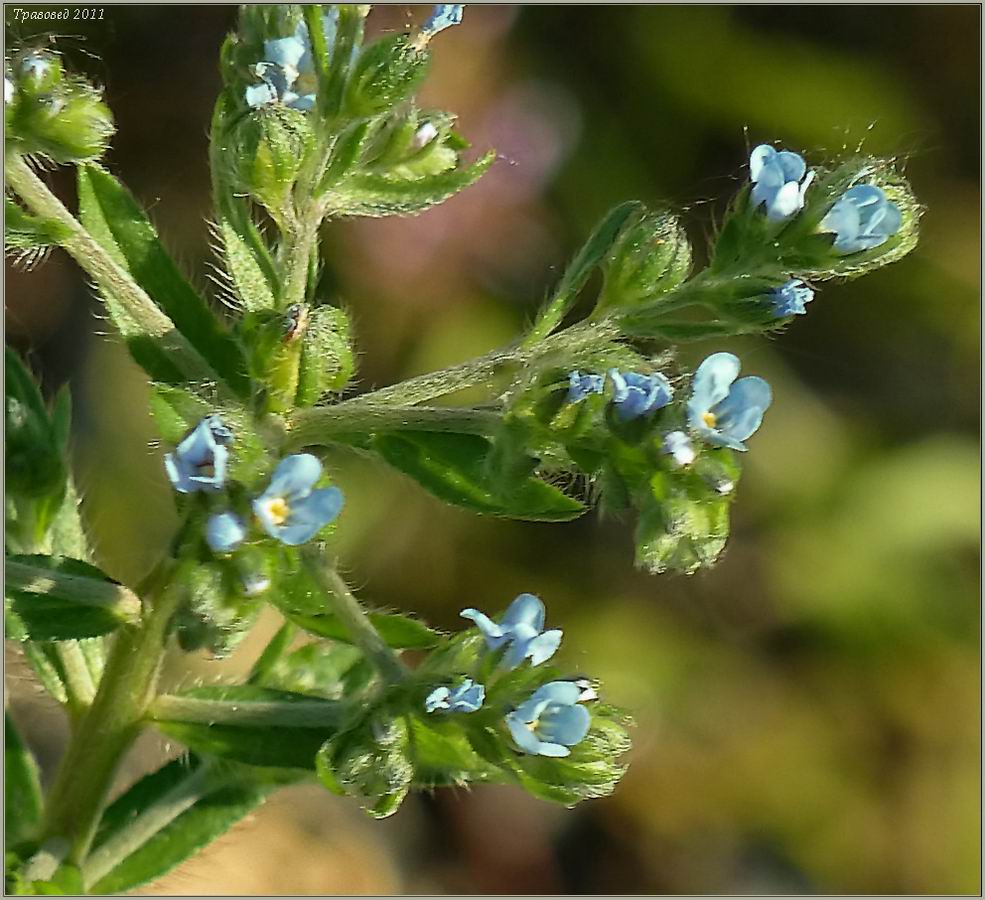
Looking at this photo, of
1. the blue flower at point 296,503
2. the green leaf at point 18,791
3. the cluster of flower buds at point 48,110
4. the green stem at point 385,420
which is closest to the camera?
the blue flower at point 296,503

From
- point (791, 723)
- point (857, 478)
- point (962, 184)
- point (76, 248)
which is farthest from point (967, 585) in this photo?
point (76, 248)

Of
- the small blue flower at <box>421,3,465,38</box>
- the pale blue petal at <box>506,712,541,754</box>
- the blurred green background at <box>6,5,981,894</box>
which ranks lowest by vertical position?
the blurred green background at <box>6,5,981,894</box>

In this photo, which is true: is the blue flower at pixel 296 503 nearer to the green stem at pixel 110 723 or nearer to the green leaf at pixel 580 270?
the green stem at pixel 110 723

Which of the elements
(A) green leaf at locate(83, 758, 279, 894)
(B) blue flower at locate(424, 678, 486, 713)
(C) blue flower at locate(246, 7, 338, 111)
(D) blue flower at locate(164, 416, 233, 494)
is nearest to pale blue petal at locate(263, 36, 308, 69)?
(C) blue flower at locate(246, 7, 338, 111)

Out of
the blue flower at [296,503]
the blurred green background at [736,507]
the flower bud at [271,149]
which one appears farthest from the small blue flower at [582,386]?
the blurred green background at [736,507]

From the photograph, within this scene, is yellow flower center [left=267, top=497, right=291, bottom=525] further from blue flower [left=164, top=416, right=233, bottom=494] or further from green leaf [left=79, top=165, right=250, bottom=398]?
green leaf [left=79, top=165, right=250, bottom=398]

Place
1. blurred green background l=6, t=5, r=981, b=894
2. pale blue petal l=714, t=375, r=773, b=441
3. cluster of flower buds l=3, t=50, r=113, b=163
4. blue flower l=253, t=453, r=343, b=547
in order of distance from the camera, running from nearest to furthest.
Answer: blue flower l=253, t=453, r=343, b=547, pale blue petal l=714, t=375, r=773, b=441, cluster of flower buds l=3, t=50, r=113, b=163, blurred green background l=6, t=5, r=981, b=894
